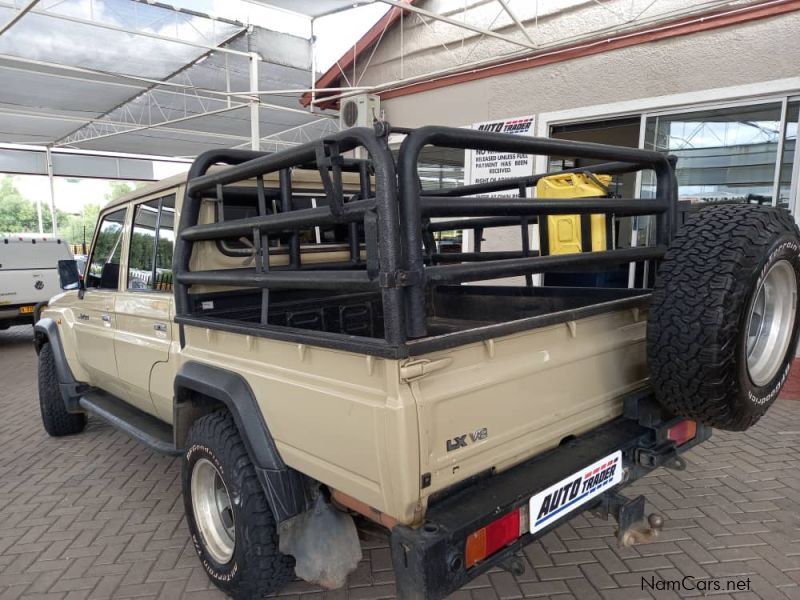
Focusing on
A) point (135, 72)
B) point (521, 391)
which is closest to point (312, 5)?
point (135, 72)

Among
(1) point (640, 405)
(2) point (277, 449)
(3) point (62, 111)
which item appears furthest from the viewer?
(3) point (62, 111)

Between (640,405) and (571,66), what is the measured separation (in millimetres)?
4730

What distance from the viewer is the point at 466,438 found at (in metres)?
1.78

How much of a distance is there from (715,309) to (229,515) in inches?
87.9

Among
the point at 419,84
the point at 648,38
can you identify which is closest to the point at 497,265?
the point at 648,38

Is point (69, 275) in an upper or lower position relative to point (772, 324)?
upper

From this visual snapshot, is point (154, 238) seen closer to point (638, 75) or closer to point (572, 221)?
point (572, 221)

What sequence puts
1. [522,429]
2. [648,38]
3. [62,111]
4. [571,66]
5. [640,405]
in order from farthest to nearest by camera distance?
[62,111], [571,66], [648,38], [640,405], [522,429]

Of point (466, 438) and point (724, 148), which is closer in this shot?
point (466, 438)

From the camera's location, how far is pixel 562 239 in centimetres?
279

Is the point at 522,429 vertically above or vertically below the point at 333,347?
below

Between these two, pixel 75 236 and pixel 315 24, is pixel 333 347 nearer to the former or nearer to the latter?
pixel 315 24

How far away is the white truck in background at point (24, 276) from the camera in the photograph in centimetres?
874

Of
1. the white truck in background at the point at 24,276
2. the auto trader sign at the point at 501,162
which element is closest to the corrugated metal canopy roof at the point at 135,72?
the white truck in background at the point at 24,276
